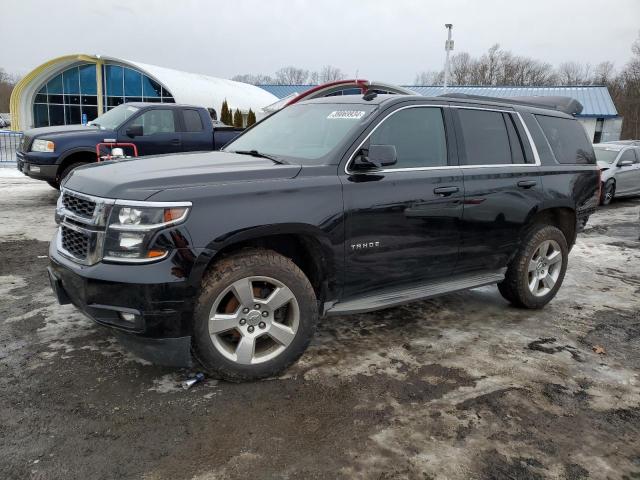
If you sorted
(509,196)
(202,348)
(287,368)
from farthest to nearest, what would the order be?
(509,196), (287,368), (202,348)

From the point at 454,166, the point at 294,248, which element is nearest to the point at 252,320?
the point at 294,248

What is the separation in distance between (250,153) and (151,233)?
140 cm

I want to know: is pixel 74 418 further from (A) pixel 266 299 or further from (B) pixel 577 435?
(B) pixel 577 435

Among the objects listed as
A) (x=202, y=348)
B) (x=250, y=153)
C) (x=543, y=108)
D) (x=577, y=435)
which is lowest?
(x=577, y=435)

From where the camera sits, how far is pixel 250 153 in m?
4.10

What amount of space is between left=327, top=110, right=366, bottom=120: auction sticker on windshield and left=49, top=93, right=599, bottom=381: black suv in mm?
16

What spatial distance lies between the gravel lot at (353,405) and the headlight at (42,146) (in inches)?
211

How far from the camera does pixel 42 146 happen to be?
941 centimetres

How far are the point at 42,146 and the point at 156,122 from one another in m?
2.10

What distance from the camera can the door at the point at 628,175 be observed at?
1392 centimetres

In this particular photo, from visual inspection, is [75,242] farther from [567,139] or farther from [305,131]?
[567,139]

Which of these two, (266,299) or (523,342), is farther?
(523,342)

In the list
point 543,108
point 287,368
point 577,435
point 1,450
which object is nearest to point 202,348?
point 287,368

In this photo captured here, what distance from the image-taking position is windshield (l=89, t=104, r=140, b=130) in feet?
32.8
